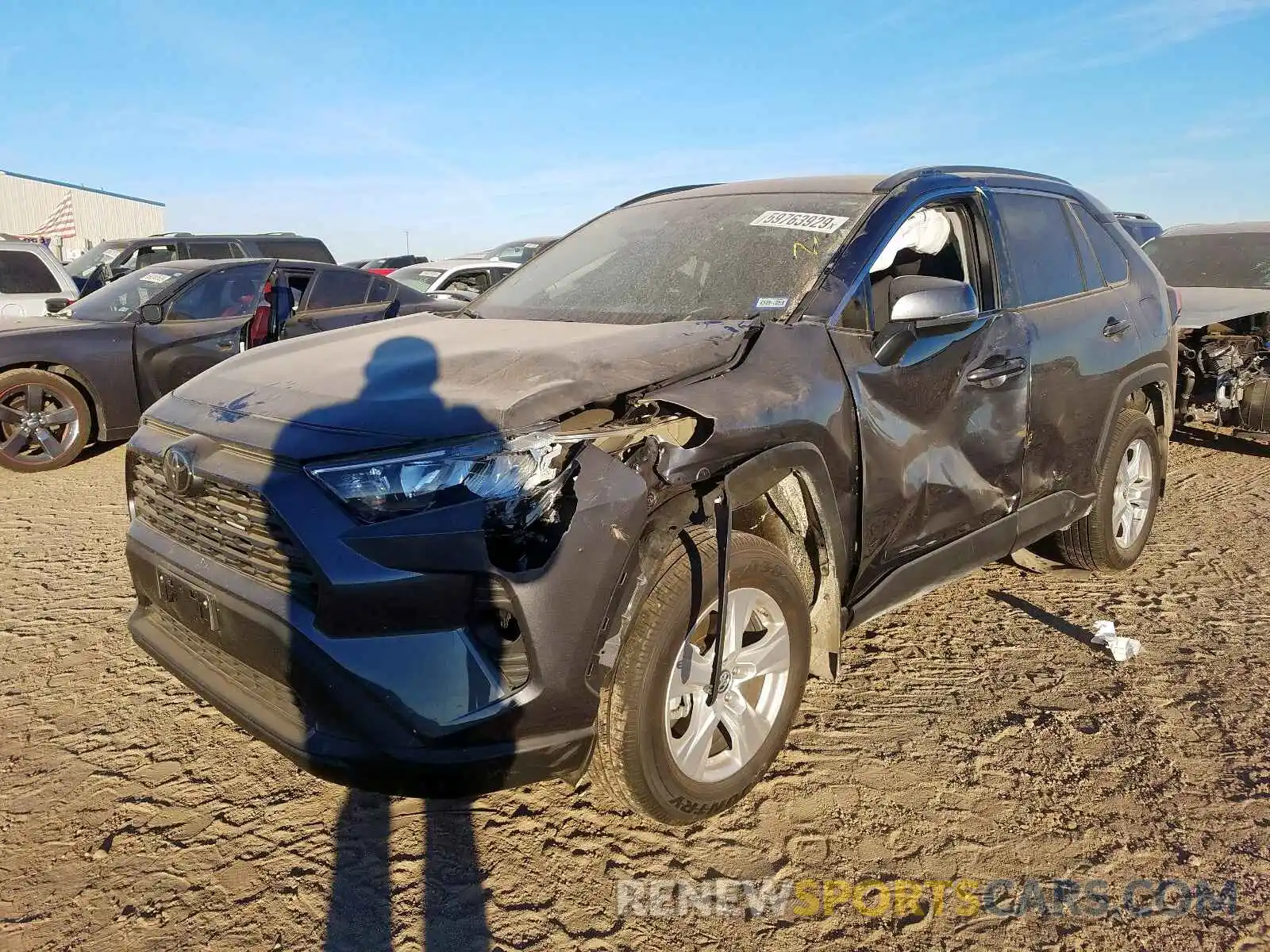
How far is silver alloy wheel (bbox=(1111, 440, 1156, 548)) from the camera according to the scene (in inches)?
169

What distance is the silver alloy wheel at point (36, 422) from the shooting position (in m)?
6.83

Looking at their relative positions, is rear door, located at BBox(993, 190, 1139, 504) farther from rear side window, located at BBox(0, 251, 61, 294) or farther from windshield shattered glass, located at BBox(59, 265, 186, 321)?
rear side window, located at BBox(0, 251, 61, 294)

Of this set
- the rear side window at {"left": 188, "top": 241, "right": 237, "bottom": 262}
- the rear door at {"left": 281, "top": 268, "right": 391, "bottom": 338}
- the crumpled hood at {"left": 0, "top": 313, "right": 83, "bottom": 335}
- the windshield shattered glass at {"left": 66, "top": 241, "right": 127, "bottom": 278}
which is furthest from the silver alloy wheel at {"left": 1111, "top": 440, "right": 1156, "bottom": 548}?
the windshield shattered glass at {"left": 66, "top": 241, "right": 127, "bottom": 278}

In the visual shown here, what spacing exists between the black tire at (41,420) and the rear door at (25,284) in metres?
3.22

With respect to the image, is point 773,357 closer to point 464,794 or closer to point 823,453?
point 823,453

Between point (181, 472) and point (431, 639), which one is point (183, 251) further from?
point (431, 639)

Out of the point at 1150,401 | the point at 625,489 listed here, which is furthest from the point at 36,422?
the point at 1150,401

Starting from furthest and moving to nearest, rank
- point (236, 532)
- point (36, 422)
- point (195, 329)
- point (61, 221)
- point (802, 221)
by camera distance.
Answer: point (61, 221), point (195, 329), point (36, 422), point (802, 221), point (236, 532)

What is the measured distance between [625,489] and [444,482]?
1.43 ft

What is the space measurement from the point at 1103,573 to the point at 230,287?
7152 millimetres

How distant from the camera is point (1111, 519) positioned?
4258mm

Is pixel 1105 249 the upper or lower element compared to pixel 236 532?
upper

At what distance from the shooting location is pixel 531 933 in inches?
85.0

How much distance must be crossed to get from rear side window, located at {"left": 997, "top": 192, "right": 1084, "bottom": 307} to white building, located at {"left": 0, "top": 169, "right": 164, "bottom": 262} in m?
40.0
